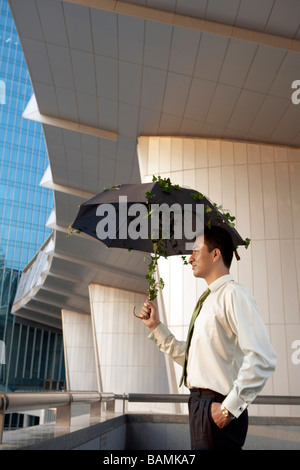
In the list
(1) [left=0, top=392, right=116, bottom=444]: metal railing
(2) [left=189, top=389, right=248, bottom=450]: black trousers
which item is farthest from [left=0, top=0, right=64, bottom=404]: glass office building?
(2) [left=189, top=389, right=248, bottom=450]: black trousers

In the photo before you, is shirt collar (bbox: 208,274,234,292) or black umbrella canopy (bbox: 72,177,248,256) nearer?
shirt collar (bbox: 208,274,234,292)

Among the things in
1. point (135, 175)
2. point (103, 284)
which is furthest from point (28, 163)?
point (135, 175)

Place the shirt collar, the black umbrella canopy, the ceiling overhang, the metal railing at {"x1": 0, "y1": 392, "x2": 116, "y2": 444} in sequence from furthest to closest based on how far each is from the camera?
the ceiling overhang → the black umbrella canopy → the metal railing at {"x1": 0, "y1": 392, "x2": 116, "y2": 444} → the shirt collar

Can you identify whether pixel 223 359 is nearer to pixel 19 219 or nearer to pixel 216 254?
pixel 216 254

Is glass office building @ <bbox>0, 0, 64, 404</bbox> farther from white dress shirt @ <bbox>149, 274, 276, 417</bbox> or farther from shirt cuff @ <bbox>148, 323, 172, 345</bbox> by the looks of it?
white dress shirt @ <bbox>149, 274, 276, 417</bbox>

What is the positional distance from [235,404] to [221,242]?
985mm

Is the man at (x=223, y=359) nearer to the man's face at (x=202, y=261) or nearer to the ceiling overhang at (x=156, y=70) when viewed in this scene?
the man's face at (x=202, y=261)

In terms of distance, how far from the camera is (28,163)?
205 feet

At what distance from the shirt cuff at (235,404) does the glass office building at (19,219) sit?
158 feet

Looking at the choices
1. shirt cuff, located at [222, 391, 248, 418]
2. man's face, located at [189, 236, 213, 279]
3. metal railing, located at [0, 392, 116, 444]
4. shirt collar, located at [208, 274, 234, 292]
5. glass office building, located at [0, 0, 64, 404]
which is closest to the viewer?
shirt cuff, located at [222, 391, 248, 418]

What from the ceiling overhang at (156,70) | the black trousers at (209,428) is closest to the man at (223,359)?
the black trousers at (209,428)

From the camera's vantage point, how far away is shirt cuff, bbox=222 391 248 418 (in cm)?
211

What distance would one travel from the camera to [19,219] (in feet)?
199

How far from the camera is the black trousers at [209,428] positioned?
2240 mm
